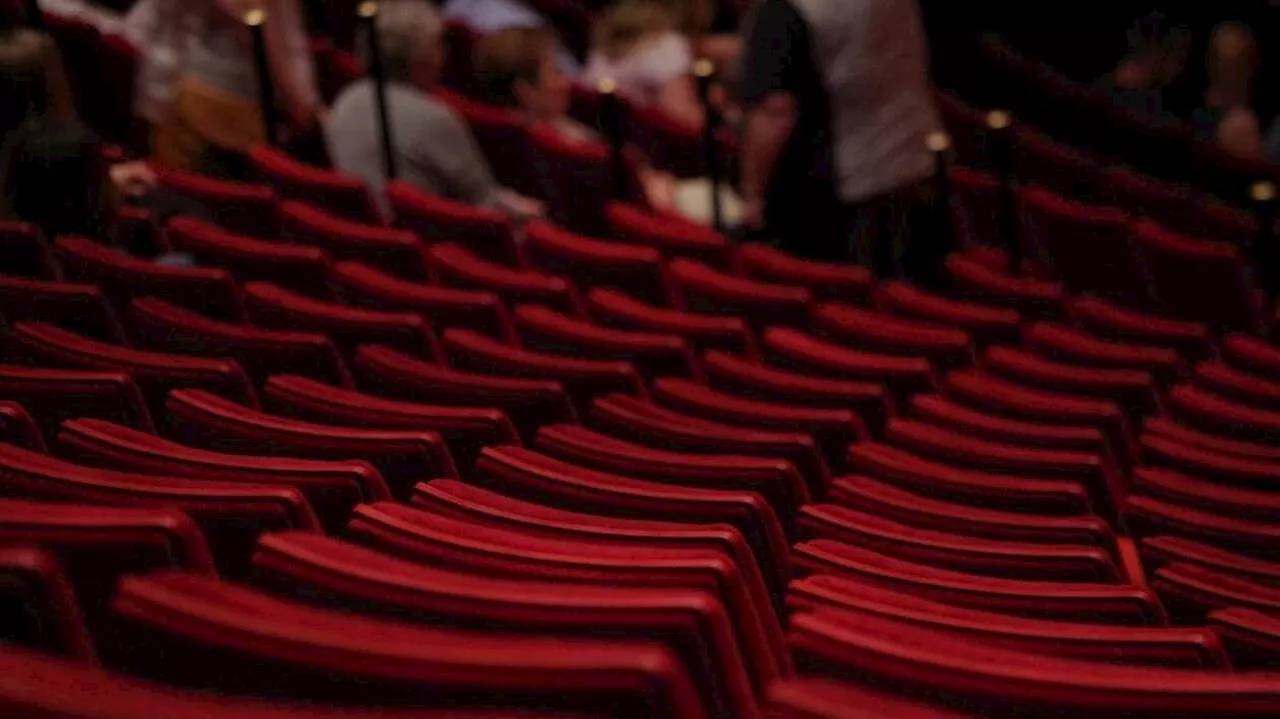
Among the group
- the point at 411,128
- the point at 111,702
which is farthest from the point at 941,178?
the point at 111,702

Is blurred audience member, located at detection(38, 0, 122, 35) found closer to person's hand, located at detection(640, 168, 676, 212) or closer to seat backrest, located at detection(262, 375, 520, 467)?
person's hand, located at detection(640, 168, 676, 212)

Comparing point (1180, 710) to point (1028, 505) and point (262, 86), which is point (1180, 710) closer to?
point (1028, 505)

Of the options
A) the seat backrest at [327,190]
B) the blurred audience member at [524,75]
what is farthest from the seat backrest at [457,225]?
the blurred audience member at [524,75]

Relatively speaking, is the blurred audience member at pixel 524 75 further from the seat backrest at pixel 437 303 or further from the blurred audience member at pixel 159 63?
the seat backrest at pixel 437 303

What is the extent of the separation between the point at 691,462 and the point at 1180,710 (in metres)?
0.42

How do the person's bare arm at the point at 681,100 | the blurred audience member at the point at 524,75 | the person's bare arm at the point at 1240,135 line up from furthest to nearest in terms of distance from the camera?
the person's bare arm at the point at 1240,135 < the person's bare arm at the point at 681,100 < the blurred audience member at the point at 524,75

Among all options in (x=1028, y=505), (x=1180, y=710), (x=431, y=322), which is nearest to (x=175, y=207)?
(x=431, y=322)

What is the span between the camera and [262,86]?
64.6 inches

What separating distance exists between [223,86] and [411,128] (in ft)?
0.76

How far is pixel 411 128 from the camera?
63.8 inches

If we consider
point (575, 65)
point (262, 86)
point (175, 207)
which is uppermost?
point (575, 65)

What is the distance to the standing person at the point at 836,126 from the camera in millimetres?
1651

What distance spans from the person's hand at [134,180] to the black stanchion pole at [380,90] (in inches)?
7.5

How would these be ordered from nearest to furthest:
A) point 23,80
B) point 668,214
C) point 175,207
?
point 23,80, point 175,207, point 668,214
